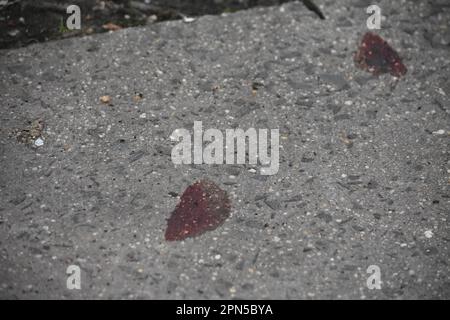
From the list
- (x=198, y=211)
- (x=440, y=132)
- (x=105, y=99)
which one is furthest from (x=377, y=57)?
(x=105, y=99)

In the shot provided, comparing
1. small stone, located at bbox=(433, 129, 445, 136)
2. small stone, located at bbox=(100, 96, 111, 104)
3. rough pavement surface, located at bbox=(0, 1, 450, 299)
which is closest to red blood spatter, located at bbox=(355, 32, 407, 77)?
rough pavement surface, located at bbox=(0, 1, 450, 299)

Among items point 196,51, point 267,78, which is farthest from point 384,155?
point 196,51

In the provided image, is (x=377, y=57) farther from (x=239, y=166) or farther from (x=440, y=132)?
(x=239, y=166)

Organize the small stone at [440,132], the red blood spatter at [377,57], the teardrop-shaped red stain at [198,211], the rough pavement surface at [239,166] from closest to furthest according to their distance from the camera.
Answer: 1. the rough pavement surface at [239,166]
2. the teardrop-shaped red stain at [198,211]
3. the small stone at [440,132]
4. the red blood spatter at [377,57]

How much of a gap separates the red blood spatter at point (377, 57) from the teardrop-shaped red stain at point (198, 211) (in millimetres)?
1276

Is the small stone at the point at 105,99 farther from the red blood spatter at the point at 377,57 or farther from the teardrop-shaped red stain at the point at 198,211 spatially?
the red blood spatter at the point at 377,57

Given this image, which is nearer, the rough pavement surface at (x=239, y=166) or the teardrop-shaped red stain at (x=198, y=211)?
the rough pavement surface at (x=239, y=166)

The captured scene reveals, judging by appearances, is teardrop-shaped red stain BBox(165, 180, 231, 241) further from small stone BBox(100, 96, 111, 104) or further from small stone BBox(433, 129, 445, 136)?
small stone BBox(433, 129, 445, 136)

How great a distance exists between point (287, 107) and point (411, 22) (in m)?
1.11

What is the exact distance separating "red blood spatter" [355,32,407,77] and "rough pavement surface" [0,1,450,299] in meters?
0.05

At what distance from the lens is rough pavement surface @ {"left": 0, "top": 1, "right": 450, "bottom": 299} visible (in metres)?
2.45

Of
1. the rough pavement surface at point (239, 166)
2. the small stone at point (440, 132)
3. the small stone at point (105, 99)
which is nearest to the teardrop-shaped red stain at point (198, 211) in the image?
the rough pavement surface at point (239, 166)

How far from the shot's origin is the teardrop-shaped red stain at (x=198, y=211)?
102 inches

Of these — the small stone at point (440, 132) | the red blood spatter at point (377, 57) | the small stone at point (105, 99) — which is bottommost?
the small stone at point (105, 99)
